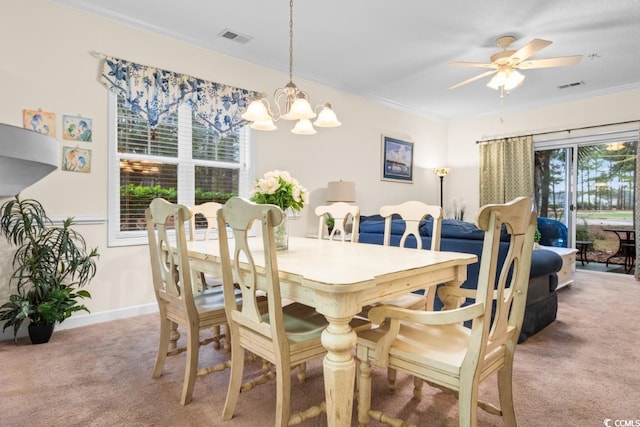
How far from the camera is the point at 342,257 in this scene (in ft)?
5.88

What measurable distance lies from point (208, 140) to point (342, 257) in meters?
2.48

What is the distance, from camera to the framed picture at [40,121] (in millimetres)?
2662

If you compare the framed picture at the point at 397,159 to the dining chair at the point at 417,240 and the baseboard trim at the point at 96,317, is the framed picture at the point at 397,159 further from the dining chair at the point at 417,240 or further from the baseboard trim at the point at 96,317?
the baseboard trim at the point at 96,317

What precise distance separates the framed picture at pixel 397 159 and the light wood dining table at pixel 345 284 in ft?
12.5

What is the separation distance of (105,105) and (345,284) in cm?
283

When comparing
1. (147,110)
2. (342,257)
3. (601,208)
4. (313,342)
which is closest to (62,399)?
(313,342)

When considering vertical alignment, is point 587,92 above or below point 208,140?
above

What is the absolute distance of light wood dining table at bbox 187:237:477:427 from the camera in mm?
1264

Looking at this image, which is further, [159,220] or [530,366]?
[530,366]

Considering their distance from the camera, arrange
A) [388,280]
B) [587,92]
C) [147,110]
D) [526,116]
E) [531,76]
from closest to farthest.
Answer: [388,280]
[147,110]
[531,76]
[587,92]
[526,116]

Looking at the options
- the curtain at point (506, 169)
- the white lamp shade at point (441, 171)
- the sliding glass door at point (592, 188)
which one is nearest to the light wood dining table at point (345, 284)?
the white lamp shade at point (441, 171)

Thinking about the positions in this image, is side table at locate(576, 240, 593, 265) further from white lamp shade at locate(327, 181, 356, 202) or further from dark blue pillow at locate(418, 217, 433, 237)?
dark blue pillow at locate(418, 217, 433, 237)

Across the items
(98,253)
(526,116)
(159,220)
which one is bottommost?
(98,253)

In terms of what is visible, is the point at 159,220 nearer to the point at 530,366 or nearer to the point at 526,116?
the point at 530,366
